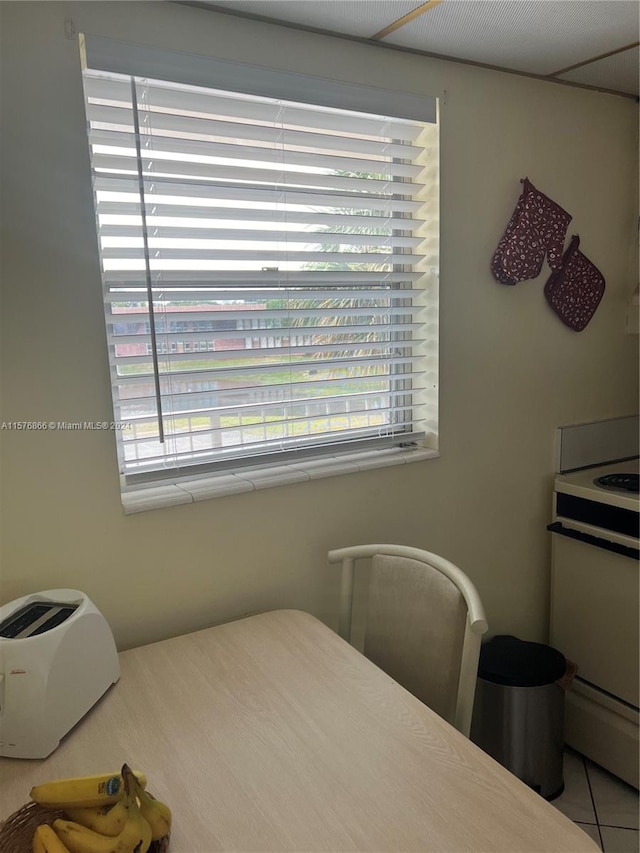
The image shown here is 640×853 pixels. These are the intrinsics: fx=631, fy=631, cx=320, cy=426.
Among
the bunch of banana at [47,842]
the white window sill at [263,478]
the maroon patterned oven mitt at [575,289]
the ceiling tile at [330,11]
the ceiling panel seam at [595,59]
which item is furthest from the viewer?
the maroon patterned oven mitt at [575,289]

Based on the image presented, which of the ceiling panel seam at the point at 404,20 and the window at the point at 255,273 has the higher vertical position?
the ceiling panel seam at the point at 404,20

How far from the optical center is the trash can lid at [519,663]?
1.94 metres

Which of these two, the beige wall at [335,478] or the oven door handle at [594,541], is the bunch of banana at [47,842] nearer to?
the beige wall at [335,478]

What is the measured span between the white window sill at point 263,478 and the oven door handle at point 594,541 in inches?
22.2

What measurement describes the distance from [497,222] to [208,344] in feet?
3.35

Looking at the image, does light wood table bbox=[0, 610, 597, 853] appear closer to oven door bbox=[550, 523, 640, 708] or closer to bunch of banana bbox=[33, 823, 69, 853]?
bunch of banana bbox=[33, 823, 69, 853]

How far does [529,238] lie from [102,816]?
191 cm

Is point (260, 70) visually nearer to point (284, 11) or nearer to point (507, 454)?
point (284, 11)

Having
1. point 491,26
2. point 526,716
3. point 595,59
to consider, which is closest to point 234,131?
point 491,26

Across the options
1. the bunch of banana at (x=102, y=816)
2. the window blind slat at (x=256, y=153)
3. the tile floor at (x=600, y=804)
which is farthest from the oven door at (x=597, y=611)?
the bunch of banana at (x=102, y=816)

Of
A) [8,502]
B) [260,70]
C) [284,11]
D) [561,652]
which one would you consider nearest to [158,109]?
[260,70]

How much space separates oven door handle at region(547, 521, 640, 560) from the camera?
194 cm

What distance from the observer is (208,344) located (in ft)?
5.42

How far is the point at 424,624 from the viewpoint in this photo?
59.4 inches
